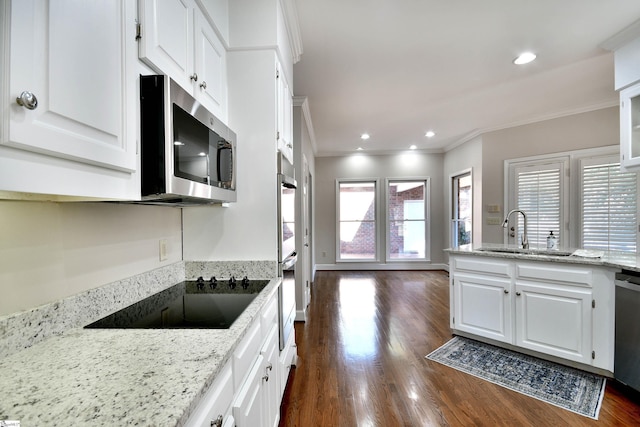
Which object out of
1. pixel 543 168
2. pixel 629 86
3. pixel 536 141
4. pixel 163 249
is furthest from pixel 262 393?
pixel 536 141

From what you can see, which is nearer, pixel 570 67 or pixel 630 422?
pixel 630 422

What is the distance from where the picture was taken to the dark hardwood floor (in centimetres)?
174

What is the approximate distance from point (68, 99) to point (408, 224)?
616cm

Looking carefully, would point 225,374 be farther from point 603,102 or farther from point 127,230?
point 603,102

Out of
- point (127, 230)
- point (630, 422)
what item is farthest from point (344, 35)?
point (630, 422)

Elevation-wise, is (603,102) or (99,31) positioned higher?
(603,102)

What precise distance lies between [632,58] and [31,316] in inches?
155

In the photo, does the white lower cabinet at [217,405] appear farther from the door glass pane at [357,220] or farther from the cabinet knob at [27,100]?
the door glass pane at [357,220]

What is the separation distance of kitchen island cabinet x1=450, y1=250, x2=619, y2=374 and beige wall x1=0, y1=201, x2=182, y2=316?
2.66 meters

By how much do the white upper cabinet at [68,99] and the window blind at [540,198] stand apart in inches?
197

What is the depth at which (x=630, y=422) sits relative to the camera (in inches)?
66.6

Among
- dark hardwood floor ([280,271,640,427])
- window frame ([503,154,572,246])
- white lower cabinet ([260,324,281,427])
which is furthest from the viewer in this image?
window frame ([503,154,572,246])

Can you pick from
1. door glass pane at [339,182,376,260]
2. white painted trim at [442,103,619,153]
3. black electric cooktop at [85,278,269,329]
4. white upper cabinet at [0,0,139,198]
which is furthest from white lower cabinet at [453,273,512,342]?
door glass pane at [339,182,376,260]

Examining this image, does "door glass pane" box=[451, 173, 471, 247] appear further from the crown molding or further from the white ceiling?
the white ceiling
